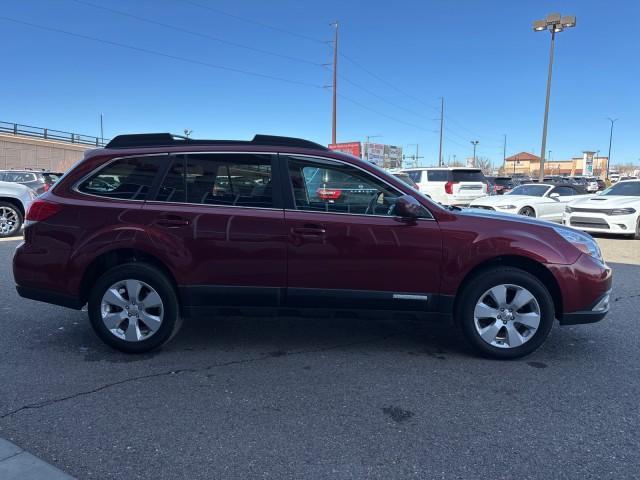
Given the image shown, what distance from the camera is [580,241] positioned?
163 inches

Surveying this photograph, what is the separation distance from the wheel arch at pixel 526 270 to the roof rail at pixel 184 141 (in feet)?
5.31

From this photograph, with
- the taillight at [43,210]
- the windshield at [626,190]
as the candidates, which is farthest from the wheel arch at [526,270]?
the windshield at [626,190]

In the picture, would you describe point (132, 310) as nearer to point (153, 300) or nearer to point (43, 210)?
point (153, 300)

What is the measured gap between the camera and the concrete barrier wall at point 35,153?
3850 centimetres

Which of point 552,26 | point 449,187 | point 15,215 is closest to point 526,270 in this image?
point 15,215

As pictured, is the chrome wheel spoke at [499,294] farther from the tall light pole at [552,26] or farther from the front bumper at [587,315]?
the tall light pole at [552,26]

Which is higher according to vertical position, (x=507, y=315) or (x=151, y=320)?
(x=507, y=315)

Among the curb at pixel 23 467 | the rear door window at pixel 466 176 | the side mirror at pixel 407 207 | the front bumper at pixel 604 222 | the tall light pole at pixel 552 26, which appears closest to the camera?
the curb at pixel 23 467

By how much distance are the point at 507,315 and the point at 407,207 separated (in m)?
1.20

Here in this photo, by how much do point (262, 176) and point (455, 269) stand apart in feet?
5.72

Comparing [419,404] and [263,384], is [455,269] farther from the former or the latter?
[263,384]

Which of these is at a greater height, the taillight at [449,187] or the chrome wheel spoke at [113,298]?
the taillight at [449,187]

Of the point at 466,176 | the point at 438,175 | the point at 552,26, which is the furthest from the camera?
the point at 552,26

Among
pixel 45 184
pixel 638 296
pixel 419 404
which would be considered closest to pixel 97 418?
pixel 419 404
